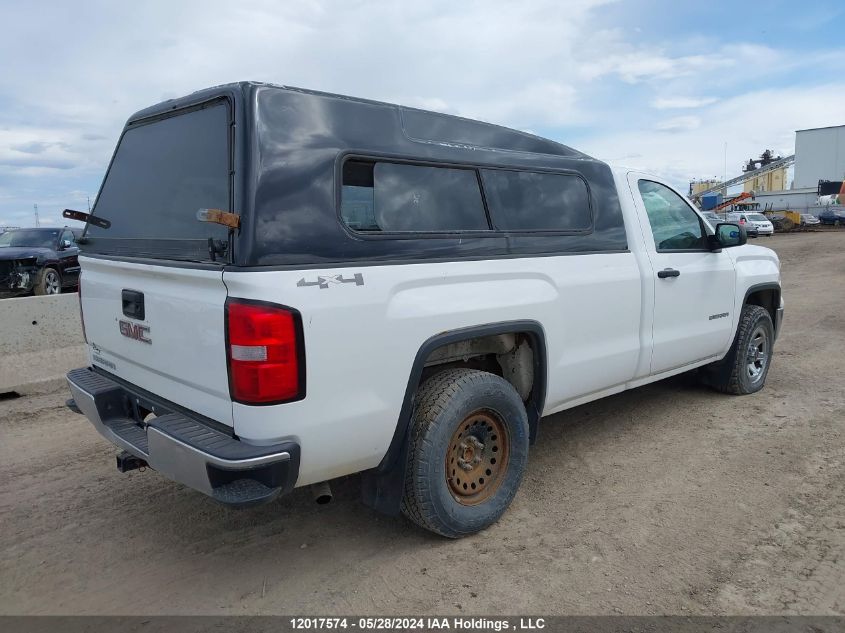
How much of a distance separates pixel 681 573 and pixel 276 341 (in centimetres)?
218

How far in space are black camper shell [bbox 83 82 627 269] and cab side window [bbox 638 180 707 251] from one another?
4.36ft

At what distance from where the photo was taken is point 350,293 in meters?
2.74

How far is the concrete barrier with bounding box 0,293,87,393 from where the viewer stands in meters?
6.11

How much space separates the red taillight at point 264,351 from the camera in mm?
2520

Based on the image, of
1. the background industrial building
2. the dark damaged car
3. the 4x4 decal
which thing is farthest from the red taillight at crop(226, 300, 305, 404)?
the background industrial building

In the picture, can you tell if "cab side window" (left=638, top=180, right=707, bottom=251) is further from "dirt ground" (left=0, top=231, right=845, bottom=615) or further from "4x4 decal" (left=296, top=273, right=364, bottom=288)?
"4x4 decal" (left=296, top=273, right=364, bottom=288)

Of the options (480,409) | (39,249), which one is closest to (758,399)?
(480,409)

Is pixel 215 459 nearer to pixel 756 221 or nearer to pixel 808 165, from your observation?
pixel 756 221

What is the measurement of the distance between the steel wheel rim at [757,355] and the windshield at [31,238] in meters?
13.5

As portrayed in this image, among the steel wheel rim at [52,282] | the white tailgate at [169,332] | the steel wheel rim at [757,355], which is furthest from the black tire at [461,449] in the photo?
the steel wheel rim at [52,282]

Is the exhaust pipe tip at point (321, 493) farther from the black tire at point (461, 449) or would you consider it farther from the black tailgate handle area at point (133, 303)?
the black tailgate handle area at point (133, 303)

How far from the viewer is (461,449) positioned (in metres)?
3.39

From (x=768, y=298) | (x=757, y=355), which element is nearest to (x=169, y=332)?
(x=757, y=355)

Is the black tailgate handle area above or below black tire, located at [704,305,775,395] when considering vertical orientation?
above
